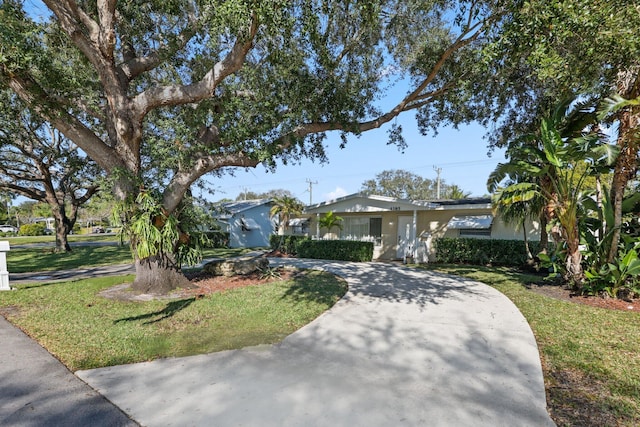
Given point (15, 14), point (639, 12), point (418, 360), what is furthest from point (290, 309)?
point (15, 14)

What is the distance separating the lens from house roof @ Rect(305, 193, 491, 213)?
14055 millimetres

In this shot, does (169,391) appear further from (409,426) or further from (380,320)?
(380,320)

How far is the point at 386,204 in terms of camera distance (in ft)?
50.0

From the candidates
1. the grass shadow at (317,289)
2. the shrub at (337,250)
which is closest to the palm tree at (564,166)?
the grass shadow at (317,289)

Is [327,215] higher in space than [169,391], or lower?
higher

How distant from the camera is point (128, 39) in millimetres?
8539

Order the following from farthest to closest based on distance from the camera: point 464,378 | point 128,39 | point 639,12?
point 128,39 → point 639,12 → point 464,378

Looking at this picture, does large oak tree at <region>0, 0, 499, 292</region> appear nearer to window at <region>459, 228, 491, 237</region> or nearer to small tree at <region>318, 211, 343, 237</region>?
window at <region>459, 228, 491, 237</region>

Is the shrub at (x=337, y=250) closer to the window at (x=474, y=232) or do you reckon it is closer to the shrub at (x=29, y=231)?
the window at (x=474, y=232)

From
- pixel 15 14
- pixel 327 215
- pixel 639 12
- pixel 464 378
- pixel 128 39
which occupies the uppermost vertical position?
pixel 128 39

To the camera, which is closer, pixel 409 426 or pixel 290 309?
pixel 409 426

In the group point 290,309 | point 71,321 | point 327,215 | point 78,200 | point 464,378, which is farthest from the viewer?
point 78,200

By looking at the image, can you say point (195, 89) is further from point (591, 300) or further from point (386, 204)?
point (386, 204)

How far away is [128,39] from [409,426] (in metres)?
10.3
